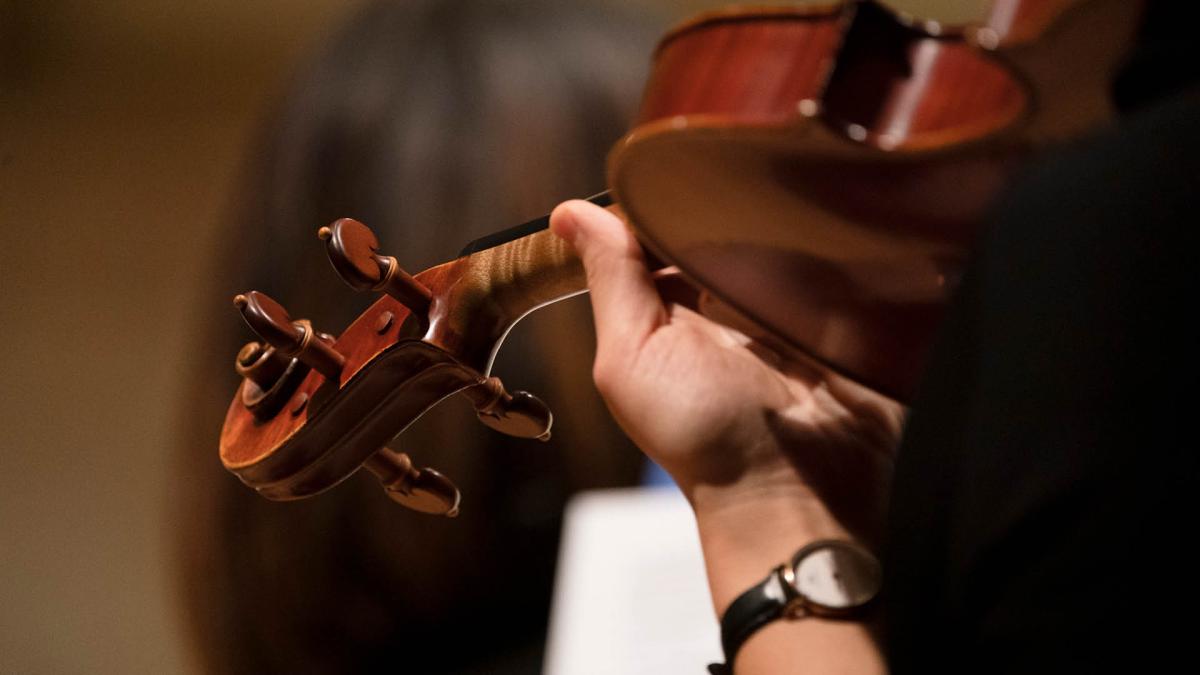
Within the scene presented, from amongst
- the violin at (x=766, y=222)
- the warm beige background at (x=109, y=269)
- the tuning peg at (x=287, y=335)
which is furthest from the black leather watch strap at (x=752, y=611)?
the warm beige background at (x=109, y=269)

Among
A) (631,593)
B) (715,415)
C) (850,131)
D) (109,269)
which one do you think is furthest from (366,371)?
(109,269)

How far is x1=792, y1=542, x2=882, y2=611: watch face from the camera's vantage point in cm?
47

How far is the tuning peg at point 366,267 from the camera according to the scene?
50 cm

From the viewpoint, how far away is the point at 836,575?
0.49 meters

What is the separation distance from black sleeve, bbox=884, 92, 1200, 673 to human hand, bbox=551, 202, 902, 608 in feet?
0.84

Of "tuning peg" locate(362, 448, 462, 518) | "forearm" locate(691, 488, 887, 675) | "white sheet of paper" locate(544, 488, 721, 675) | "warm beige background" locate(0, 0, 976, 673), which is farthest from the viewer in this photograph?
"warm beige background" locate(0, 0, 976, 673)

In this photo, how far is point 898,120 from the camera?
1.13ft

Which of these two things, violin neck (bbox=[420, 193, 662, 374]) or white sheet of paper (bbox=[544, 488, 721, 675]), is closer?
violin neck (bbox=[420, 193, 662, 374])

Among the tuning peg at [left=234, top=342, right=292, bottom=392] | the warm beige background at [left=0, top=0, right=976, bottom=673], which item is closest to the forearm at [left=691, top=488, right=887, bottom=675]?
the tuning peg at [left=234, top=342, right=292, bottom=392]

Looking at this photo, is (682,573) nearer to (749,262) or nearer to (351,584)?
(351,584)

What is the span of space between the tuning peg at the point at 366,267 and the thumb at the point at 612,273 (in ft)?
0.24

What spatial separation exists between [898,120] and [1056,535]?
0.15m

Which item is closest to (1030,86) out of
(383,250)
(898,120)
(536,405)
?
(898,120)

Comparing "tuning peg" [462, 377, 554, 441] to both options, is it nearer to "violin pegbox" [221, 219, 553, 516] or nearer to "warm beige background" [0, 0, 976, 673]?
"violin pegbox" [221, 219, 553, 516]
